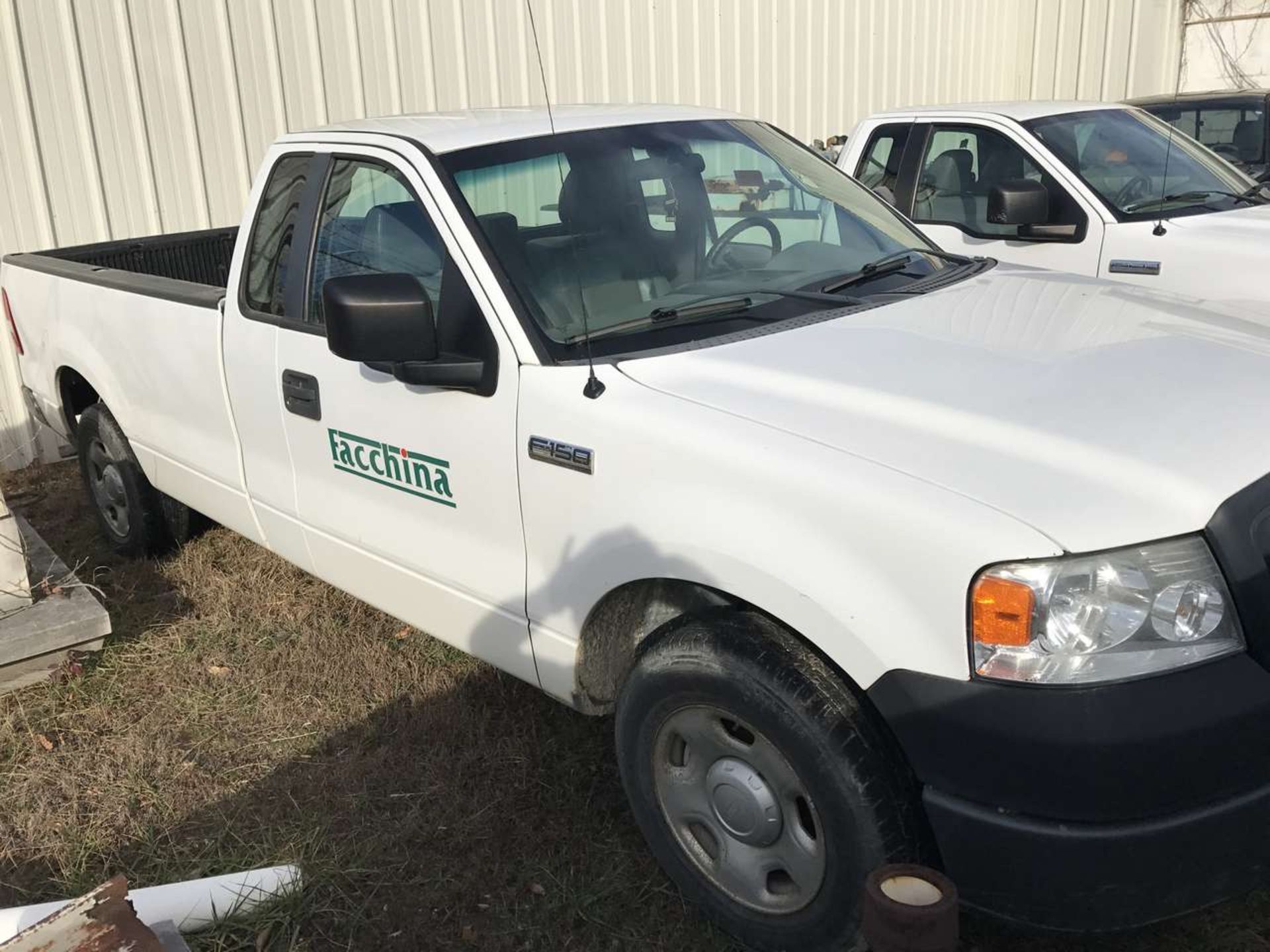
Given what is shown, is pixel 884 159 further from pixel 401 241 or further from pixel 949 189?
pixel 401 241

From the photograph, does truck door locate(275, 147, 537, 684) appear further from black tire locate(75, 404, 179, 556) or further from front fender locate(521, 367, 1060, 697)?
black tire locate(75, 404, 179, 556)

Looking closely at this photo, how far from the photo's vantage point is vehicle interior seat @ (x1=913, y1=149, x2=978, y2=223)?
6578 millimetres

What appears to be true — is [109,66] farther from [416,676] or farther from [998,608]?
[998,608]

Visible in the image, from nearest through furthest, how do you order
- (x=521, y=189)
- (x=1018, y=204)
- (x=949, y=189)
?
(x=521, y=189) < (x=1018, y=204) < (x=949, y=189)

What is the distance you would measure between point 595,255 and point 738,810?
5.17 feet

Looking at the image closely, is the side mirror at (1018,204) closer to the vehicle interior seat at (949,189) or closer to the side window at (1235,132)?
the vehicle interior seat at (949,189)

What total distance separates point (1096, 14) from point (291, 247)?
506 inches

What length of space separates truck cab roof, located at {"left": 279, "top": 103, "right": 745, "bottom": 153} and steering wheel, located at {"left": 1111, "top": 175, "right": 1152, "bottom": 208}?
272cm

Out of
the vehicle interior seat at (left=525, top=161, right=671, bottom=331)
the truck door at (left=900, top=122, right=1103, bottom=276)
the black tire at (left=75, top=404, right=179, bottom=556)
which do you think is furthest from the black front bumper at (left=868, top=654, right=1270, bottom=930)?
the truck door at (left=900, top=122, right=1103, bottom=276)

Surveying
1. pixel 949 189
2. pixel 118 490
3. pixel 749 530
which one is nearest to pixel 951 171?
pixel 949 189

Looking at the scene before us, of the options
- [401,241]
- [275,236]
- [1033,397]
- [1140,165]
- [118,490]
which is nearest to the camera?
[1033,397]

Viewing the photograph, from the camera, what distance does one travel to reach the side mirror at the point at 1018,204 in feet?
19.1

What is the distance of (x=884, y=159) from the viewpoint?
6.99m

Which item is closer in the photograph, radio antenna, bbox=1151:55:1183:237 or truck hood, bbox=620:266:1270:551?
truck hood, bbox=620:266:1270:551
